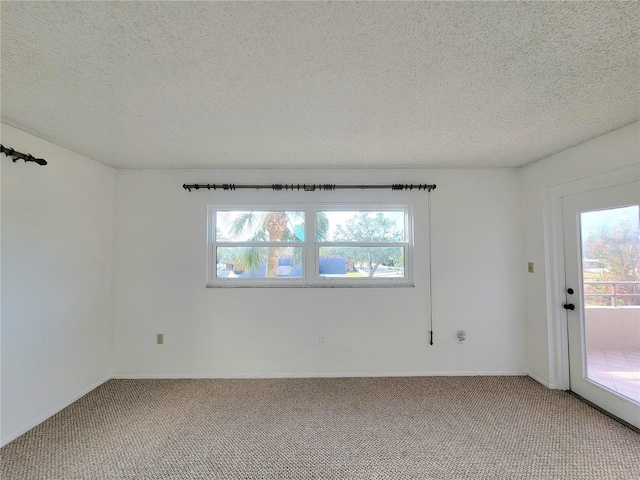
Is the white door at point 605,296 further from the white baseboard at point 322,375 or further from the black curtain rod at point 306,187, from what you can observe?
the black curtain rod at point 306,187

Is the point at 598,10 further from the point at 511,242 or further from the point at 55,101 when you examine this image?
the point at 55,101

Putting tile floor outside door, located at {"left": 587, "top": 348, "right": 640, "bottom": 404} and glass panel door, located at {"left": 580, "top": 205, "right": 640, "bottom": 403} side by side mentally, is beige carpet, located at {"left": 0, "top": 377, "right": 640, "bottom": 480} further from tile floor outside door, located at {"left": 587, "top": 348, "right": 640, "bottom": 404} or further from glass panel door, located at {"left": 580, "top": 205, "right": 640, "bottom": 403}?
glass panel door, located at {"left": 580, "top": 205, "right": 640, "bottom": 403}

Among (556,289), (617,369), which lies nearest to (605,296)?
(556,289)

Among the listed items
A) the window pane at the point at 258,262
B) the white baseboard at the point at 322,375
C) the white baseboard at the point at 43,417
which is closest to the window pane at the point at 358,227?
the window pane at the point at 258,262

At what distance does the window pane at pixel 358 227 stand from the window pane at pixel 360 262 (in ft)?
0.41

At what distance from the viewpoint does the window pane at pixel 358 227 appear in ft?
10.2

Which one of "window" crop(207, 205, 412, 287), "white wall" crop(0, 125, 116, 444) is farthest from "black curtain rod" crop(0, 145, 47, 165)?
"window" crop(207, 205, 412, 287)

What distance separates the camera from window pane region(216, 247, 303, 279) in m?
3.08

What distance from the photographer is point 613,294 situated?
221 cm

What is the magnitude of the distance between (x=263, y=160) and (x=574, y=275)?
3.20 m

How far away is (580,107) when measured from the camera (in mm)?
1711

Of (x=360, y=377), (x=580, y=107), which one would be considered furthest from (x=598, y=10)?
(x=360, y=377)

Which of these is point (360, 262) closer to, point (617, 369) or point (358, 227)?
point (358, 227)

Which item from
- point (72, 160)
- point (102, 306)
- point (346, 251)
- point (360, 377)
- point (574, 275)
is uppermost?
point (72, 160)
